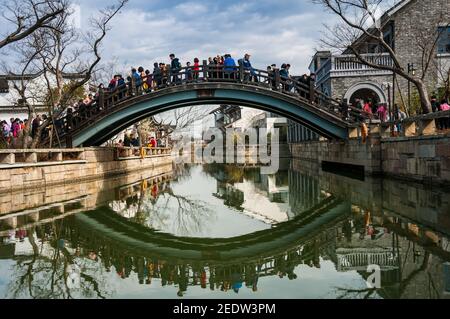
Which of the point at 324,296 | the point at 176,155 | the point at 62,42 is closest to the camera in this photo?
the point at 324,296

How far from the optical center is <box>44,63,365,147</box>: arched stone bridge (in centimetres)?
1897

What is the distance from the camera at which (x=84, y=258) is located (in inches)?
276

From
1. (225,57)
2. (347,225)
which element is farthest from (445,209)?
(225,57)

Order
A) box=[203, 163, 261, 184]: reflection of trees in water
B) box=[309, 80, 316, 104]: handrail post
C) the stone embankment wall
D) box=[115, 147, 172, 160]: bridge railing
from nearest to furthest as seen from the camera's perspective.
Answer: the stone embankment wall
box=[309, 80, 316, 104]: handrail post
box=[203, 163, 261, 184]: reflection of trees in water
box=[115, 147, 172, 160]: bridge railing

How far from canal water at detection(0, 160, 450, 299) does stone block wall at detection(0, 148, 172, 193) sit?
0.71 meters

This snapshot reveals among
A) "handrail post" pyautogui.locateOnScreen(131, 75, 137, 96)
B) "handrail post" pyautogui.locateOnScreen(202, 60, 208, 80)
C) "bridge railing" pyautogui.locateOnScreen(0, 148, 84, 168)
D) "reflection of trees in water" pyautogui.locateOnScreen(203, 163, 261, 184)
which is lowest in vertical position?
"reflection of trees in water" pyautogui.locateOnScreen(203, 163, 261, 184)

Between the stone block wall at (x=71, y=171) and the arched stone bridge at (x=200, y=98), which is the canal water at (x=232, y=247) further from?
the arched stone bridge at (x=200, y=98)

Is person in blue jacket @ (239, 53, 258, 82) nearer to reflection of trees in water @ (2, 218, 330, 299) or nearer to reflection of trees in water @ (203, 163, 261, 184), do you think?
reflection of trees in water @ (203, 163, 261, 184)

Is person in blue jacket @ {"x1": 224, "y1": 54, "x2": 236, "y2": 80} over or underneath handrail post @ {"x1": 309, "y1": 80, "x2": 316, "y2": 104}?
over

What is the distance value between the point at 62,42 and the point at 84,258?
1361 centimetres

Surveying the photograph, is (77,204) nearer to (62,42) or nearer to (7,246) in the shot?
(7,246)

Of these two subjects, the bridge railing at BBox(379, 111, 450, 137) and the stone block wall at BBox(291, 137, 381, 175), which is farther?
the stone block wall at BBox(291, 137, 381, 175)
